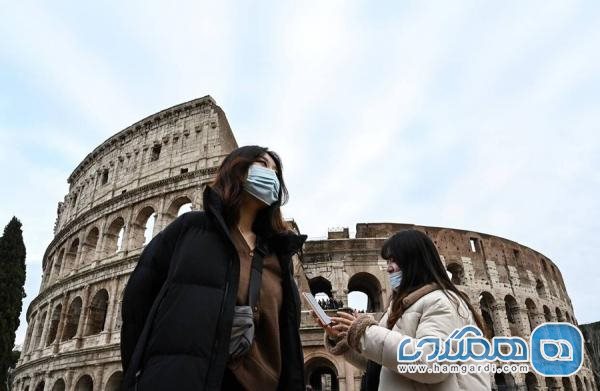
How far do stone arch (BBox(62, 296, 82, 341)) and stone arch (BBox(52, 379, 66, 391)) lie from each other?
1.91m

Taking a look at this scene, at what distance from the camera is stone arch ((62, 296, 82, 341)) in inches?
733

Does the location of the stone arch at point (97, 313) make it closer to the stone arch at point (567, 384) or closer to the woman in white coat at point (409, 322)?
the woman in white coat at point (409, 322)

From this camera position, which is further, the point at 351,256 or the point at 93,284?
the point at 351,256

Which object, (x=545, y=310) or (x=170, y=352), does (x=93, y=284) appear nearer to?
(x=170, y=352)

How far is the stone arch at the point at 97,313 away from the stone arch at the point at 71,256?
179 inches

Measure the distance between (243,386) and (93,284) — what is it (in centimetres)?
1953

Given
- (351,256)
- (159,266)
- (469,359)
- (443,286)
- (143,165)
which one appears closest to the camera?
(159,266)

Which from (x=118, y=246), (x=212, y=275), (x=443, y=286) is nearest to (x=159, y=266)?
(x=212, y=275)

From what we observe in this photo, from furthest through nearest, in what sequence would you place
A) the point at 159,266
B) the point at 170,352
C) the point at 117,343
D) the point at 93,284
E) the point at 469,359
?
the point at 93,284
the point at 117,343
the point at 469,359
the point at 159,266
the point at 170,352

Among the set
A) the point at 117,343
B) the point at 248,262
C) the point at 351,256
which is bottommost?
the point at 248,262

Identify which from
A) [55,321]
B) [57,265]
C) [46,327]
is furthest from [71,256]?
[46,327]

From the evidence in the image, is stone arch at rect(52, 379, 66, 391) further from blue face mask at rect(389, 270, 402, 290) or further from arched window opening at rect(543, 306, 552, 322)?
arched window opening at rect(543, 306, 552, 322)

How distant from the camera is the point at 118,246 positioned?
2025 centimetres

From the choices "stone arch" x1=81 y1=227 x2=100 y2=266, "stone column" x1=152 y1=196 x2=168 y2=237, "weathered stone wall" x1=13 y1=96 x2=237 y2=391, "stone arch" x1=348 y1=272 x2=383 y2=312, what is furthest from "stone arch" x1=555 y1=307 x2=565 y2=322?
"stone arch" x1=81 y1=227 x2=100 y2=266
